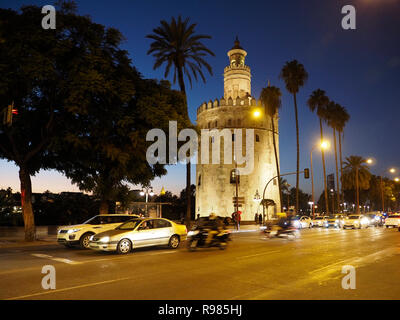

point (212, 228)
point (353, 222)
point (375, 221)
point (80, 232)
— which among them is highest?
point (212, 228)

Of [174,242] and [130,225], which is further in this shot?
[174,242]

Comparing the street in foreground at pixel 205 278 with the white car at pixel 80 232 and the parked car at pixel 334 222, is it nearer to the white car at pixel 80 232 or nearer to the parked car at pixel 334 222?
the white car at pixel 80 232

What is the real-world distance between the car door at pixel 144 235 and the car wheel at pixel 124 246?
0.24 meters

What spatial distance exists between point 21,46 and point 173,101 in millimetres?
10164

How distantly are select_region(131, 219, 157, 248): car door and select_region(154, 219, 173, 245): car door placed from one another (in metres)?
0.22

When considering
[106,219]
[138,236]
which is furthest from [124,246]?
[106,219]

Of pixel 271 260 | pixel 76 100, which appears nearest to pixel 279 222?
pixel 271 260

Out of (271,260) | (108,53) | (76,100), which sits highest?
(108,53)

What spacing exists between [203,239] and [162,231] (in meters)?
1.99

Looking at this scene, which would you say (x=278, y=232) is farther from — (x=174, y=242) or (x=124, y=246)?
(x=124, y=246)

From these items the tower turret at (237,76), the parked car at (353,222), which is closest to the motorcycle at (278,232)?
the parked car at (353,222)

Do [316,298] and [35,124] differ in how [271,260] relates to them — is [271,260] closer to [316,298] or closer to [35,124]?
[316,298]

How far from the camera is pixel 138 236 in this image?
47.0 ft

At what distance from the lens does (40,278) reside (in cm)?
842
